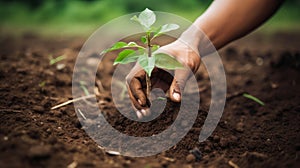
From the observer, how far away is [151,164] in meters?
1.36

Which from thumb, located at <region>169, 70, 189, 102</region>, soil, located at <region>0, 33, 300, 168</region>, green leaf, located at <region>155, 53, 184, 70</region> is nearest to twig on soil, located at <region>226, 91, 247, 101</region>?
soil, located at <region>0, 33, 300, 168</region>

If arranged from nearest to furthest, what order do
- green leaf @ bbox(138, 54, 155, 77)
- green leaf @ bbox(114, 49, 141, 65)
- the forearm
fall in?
1. green leaf @ bbox(138, 54, 155, 77)
2. green leaf @ bbox(114, 49, 141, 65)
3. the forearm

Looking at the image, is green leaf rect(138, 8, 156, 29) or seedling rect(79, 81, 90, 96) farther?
seedling rect(79, 81, 90, 96)

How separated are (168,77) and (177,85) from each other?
0.21 meters

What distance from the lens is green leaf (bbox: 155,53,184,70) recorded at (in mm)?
1423

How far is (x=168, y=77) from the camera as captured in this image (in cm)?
181

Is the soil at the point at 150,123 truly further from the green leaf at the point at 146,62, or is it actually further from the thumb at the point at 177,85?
the green leaf at the point at 146,62

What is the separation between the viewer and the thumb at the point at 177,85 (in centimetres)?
160

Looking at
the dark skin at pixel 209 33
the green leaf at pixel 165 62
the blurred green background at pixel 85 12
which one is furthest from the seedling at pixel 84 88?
the blurred green background at pixel 85 12

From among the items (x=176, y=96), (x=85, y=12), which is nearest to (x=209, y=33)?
(x=176, y=96)

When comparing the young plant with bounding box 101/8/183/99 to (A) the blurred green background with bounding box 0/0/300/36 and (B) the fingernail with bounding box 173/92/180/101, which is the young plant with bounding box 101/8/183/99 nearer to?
(B) the fingernail with bounding box 173/92/180/101

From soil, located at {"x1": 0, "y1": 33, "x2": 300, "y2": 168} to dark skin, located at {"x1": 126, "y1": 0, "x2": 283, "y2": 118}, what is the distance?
0.55 feet

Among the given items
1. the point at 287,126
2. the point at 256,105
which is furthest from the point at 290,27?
the point at 287,126

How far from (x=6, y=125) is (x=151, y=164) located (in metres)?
0.69
